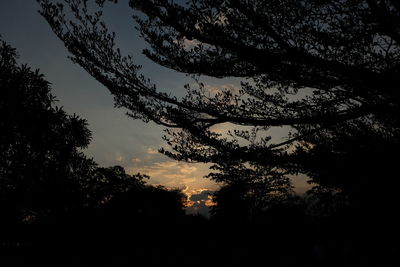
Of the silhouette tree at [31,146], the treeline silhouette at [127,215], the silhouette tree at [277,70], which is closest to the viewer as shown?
the silhouette tree at [277,70]

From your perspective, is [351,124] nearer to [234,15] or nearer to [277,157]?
[277,157]

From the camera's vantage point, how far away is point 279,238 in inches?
904

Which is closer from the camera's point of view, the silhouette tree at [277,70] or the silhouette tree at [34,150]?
the silhouette tree at [277,70]

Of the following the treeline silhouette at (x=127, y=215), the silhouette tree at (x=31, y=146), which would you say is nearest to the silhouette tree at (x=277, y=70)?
the treeline silhouette at (x=127, y=215)

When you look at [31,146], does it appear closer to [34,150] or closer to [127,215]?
[34,150]

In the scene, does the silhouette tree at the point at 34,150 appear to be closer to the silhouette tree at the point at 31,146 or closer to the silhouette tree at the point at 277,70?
the silhouette tree at the point at 31,146

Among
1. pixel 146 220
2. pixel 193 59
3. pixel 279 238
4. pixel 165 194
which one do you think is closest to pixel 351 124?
pixel 193 59

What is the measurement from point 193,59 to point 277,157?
2967 millimetres

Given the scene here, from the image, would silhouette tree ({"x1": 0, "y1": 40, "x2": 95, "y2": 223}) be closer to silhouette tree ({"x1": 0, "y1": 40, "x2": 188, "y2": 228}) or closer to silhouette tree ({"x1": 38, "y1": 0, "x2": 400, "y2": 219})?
silhouette tree ({"x1": 0, "y1": 40, "x2": 188, "y2": 228})

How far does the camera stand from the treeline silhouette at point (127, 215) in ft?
26.7

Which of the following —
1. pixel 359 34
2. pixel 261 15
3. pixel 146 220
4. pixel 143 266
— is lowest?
pixel 143 266

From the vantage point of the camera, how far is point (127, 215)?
26.5 meters

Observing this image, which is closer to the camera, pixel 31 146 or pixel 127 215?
pixel 31 146

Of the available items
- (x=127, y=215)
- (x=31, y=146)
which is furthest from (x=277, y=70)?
(x=127, y=215)
